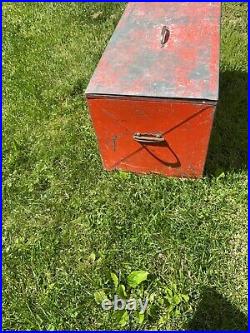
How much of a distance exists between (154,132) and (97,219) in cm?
67

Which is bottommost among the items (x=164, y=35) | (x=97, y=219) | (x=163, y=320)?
(x=163, y=320)

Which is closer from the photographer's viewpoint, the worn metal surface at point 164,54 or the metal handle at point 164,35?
the worn metal surface at point 164,54

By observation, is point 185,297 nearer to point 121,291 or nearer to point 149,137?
point 121,291

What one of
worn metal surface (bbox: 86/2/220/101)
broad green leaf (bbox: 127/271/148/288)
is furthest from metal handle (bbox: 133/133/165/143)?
broad green leaf (bbox: 127/271/148/288)

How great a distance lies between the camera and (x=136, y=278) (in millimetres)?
2027

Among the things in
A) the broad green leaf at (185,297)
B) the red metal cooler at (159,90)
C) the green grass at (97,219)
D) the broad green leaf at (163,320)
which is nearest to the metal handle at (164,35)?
the red metal cooler at (159,90)

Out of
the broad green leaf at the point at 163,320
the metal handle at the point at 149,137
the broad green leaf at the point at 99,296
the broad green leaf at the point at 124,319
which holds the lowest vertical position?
the broad green leaf at the point at 163,320

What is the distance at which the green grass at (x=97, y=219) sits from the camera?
201 centimetres

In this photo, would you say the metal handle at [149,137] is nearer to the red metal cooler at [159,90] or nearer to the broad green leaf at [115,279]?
the red metal cooler at [159,90]

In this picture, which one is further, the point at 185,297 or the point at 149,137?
the point at 149,137

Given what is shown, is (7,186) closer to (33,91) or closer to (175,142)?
(33,91)

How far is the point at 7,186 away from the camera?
2.58 m

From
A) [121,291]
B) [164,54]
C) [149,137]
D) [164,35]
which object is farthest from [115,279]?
[164,35]

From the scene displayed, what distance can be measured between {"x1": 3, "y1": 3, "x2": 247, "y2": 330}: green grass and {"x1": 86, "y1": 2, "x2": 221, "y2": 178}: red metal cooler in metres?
0.22
